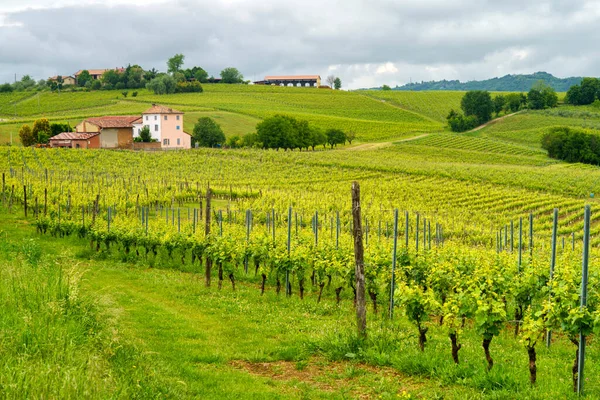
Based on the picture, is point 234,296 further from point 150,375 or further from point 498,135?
point 498,135

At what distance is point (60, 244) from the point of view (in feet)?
75.4

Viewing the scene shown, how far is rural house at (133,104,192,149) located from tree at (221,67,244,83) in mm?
84285

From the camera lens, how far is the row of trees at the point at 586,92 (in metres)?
130

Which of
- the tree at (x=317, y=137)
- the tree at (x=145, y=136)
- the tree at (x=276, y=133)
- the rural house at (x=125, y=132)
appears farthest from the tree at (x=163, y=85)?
the tree at (x=145, y=136)

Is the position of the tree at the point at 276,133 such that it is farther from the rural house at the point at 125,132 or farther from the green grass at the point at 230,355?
the green grass at the point at 230,355

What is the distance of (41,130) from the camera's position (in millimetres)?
78938

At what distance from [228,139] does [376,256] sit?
78550mm

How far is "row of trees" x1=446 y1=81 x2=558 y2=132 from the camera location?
11547 centimetres

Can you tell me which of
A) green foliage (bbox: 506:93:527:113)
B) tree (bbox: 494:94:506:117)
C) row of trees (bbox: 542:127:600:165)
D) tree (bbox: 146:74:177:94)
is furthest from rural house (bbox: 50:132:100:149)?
green foliage (bbox: 506:93:527:113)

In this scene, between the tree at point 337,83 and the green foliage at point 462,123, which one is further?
the tree at point 337,83

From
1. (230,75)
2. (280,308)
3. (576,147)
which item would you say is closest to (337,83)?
(230,75)

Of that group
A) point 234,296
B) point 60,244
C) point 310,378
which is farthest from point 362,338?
point 60,244

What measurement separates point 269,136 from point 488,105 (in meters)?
55.4

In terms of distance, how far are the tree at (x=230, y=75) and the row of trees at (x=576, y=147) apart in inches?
3842
